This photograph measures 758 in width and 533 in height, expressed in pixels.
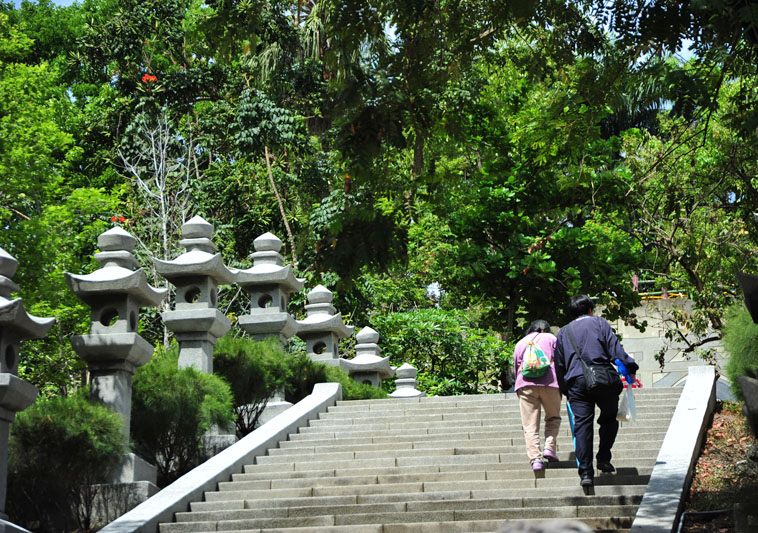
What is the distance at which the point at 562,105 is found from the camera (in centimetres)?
839

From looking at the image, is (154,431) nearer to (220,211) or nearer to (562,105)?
(562,105)

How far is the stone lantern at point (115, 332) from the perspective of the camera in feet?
36.7

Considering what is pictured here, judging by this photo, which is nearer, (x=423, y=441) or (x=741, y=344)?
(x=423, y=441)

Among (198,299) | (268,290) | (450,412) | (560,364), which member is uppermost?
(268,290)

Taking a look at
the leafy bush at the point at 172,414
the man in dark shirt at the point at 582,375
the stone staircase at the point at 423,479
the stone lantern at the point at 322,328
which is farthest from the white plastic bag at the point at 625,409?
the stone lantern at the point at 322,328

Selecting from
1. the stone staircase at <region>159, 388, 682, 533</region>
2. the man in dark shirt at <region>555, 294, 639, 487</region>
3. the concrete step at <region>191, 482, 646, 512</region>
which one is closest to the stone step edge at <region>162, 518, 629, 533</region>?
the stone staircase at <region>159, 388, 682, 533</region>

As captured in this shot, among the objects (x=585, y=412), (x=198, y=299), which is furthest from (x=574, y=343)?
(x=198, y=299)

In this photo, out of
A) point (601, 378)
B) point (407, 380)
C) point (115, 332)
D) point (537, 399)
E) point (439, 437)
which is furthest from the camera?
point (407, 380)

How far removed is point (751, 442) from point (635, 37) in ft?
20.3

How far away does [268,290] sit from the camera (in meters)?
16.5

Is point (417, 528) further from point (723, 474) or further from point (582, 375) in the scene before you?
point (723, 474)

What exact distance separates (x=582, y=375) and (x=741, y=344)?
19.3 feet

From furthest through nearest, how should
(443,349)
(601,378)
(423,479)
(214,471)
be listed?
(443,349), (214,471), (423,479), (601,378)

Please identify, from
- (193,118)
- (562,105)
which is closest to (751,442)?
(562,105)
